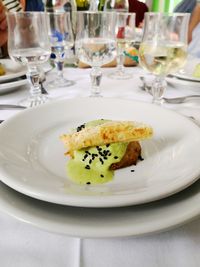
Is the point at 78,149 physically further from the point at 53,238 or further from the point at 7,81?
the point at 7,81

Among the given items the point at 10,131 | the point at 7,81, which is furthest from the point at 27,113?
the point at 7,81

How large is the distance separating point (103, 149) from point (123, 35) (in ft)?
2.49

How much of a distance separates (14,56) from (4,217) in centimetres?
Result: 57

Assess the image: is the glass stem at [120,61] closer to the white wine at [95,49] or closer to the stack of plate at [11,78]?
the white wine at [95,49]

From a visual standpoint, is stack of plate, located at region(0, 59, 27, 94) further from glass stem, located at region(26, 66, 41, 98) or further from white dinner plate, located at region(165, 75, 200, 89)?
white dinner plate, located at region(165, 75, 200, 89)

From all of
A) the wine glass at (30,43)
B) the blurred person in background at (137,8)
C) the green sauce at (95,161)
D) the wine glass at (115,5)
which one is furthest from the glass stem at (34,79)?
the blurred person in background at (137,8)

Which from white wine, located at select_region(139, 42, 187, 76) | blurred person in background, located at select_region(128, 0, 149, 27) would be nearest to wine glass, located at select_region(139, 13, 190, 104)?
white wine, located at select_region(139, 42, 187, 76)

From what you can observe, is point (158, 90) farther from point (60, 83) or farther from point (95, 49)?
point (60, 83)

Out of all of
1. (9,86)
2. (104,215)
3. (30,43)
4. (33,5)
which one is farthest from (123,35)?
(33,5)

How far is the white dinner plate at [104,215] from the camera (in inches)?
12.1

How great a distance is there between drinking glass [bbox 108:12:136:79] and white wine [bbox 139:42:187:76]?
1.01ft

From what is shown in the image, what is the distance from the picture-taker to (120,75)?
110 centimetres

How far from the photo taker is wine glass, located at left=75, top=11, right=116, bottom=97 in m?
0.85

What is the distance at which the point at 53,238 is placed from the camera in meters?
0.37
